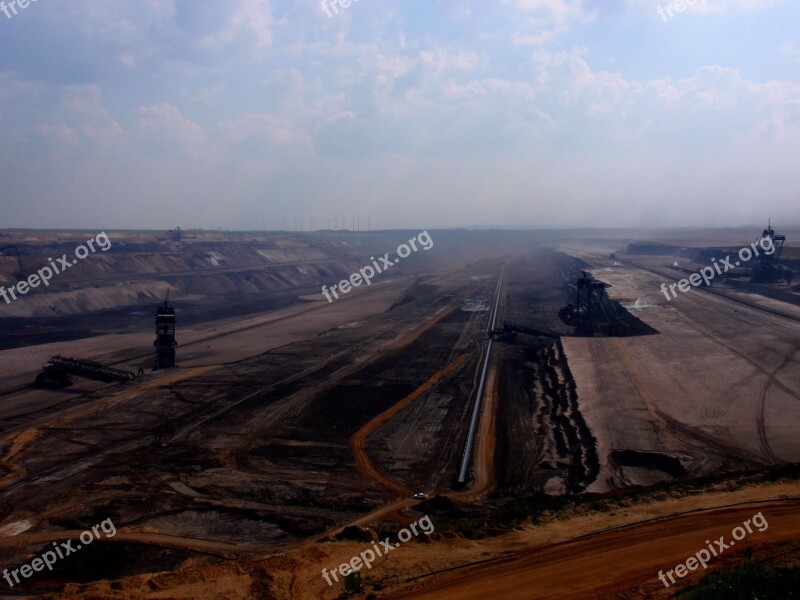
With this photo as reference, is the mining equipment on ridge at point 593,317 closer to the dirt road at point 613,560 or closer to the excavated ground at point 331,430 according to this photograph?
the excavated ground at point 331,430

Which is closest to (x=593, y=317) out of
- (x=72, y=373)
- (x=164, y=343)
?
(x=164, y=343)

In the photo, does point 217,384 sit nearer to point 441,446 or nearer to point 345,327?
point 441,446

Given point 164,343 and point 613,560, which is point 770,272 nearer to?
point 164,343

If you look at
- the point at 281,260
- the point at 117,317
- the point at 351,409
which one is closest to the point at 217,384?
the point at 351,409

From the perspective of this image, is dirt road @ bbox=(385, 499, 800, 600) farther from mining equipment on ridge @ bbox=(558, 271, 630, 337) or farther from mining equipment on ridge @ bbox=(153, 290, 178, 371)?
mining equipment on ridge @ bbox=(558, 271, 630, 337)

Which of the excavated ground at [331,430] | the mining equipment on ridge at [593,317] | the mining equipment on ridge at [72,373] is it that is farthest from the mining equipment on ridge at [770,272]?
the mining equipment on ridge at [72,373]

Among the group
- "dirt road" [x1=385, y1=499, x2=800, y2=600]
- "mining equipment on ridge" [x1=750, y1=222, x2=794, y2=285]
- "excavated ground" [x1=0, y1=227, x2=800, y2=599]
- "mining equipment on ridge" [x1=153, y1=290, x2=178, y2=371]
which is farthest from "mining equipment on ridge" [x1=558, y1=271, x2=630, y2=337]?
"dirt road" [x1=385, y1=499, x2=800, y2=600]
